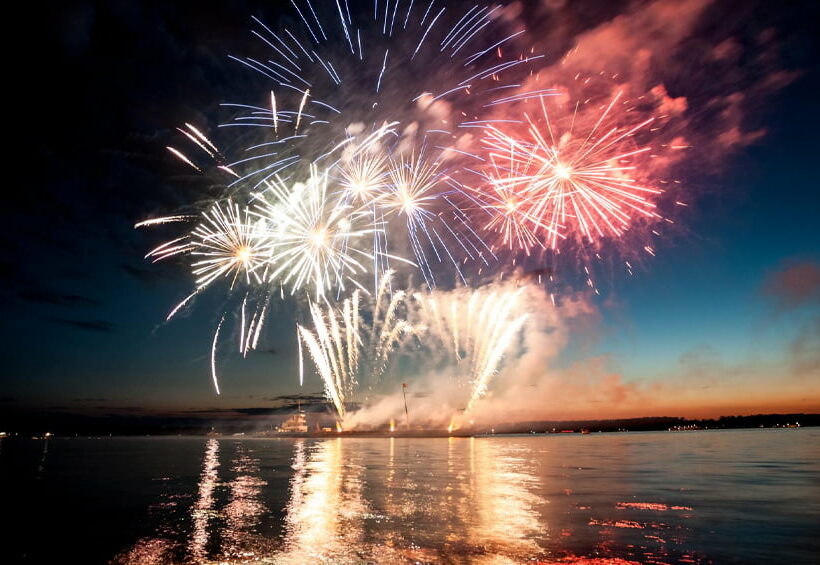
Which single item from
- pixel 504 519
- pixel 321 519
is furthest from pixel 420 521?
pixel 321 519

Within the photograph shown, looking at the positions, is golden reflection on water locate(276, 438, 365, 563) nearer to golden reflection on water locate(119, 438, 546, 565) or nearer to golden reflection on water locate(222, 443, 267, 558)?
golden reflection on water locate(119, 438, 546, 565)

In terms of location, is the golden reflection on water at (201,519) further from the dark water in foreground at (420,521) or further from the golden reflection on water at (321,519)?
the golden reflection on water at (321,519)

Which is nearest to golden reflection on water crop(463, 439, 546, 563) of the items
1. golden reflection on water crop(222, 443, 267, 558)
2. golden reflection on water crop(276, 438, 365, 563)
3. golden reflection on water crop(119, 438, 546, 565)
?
golden reflection on water crop(119, 438, 546, 565)

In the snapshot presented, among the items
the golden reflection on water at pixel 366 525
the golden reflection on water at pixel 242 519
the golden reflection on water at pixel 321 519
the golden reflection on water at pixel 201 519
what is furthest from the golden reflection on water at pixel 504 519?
the golden reflection on water at pixel 201 519

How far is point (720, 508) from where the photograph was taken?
56.2 feet

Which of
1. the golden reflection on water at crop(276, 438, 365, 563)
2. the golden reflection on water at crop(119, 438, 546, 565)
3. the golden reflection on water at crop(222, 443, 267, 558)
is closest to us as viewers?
the golden reflection on water at crop(119, 438, 546, 565)

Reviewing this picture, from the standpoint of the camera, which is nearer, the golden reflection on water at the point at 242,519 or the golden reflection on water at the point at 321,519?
the golden reflection on water at the point at 321,519

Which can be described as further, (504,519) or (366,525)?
(504,519)

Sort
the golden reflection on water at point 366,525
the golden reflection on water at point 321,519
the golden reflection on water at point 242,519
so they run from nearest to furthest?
the golden reflection on water at point 366,525
the golden reflection on water at point 321,519
the golden reflection on water at point 242,519

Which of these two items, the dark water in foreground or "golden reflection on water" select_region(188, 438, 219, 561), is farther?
"golden reflection on water" select_region(188, 438, 219, 561)

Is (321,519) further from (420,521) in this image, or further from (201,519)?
(201,519)

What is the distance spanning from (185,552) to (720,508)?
695 inches

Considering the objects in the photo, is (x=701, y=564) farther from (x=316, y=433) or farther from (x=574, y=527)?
(x=316, y=433)

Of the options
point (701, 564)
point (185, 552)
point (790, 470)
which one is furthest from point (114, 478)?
point (790, 470)
